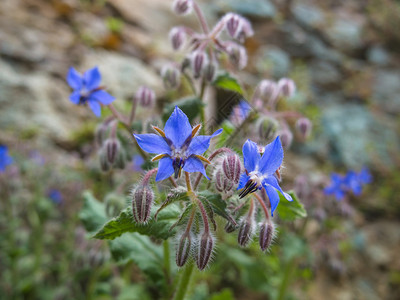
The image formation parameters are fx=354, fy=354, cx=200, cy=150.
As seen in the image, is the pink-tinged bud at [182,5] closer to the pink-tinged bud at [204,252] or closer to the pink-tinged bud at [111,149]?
the pink-tinged bud at [111,149]

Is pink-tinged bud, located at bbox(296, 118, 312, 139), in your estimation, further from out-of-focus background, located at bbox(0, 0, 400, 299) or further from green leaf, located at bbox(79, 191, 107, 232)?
green leaf, located at bbox(79, 191, 107, 232)

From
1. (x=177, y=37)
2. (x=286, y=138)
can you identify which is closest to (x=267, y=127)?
(x=286, y=138)

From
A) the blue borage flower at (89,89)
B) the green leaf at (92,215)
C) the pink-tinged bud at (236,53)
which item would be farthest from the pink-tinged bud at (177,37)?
the green leaf at (92,215)

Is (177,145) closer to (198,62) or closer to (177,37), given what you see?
(198,62)

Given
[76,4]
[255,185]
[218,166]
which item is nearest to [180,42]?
[218,166]

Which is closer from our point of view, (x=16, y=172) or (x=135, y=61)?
(x=16, y=172)

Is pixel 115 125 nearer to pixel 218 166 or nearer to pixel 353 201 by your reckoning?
pixel 218 166

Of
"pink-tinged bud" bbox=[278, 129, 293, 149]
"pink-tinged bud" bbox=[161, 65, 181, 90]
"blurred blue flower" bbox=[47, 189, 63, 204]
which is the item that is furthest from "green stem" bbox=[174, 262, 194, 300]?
"blurred blue flower" bbox=[47, 189, 63, 204]
